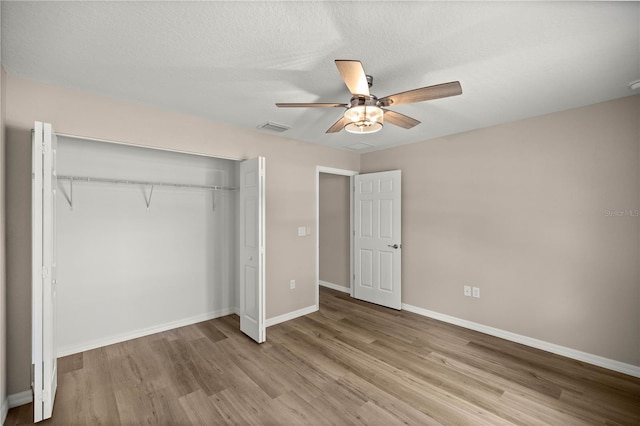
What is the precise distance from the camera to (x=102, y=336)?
10.6 ft

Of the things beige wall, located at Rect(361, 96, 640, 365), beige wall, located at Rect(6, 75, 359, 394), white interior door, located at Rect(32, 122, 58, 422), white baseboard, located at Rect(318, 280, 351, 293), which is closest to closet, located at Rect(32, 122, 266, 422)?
beige wall, located at Rect(6, 75, 359, 394)

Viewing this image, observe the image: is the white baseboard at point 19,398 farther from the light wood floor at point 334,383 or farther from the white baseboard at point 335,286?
the white baseboard at point 335,286

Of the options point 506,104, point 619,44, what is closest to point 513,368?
point 506,104

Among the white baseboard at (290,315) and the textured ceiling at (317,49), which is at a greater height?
the textured ceiling at (317,49)

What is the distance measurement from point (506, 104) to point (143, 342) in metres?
4.56

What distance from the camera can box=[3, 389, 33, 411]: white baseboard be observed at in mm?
2232

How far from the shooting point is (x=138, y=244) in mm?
3514

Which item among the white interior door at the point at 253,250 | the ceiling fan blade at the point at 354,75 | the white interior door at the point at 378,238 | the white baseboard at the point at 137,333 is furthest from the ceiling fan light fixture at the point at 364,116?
the white baseboard at the point at 137,333

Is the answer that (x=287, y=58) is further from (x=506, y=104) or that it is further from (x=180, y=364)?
(x=180, y=364)

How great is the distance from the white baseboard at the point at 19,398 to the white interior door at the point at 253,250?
1845 mm

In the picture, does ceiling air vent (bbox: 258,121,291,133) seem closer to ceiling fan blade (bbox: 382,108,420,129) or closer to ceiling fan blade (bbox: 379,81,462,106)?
ceiling fan blade (bbox: 382,108,420,129)

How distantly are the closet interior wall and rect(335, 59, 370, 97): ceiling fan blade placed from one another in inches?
111

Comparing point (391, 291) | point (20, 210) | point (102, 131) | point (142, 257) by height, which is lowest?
point (391, 291)

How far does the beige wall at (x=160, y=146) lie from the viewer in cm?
225
